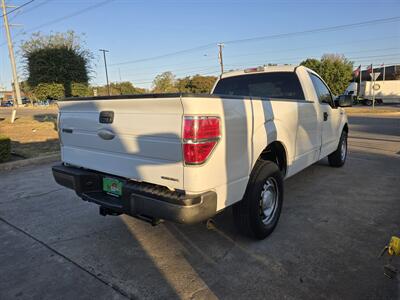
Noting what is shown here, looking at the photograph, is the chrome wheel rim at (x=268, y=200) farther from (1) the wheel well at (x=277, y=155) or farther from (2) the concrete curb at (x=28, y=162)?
(2) the concrete curb at (x=28, y=162)

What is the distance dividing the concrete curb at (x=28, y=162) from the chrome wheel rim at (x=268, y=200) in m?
6.24

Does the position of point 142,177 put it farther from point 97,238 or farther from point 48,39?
point 48,39

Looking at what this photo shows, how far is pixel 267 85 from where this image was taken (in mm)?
4836

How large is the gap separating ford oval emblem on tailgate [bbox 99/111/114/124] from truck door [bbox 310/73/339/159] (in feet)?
10.9

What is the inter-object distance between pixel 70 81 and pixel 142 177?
20671 millimetres

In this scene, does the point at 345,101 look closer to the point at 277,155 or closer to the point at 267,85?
the point at 267,85

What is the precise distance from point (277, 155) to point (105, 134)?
81.8 inches

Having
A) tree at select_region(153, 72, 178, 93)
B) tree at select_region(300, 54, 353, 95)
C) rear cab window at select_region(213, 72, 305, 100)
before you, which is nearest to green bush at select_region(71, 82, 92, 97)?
rear cab window at select_region(213, 72, 305, 100)

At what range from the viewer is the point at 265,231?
337 centimetres

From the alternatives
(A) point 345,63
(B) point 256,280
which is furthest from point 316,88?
(A) point 345,63

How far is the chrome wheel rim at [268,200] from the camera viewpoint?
3.37 m

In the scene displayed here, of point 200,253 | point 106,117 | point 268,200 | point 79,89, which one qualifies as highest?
point 79,89

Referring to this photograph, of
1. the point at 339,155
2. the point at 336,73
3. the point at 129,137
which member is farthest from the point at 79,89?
the point at 336,73

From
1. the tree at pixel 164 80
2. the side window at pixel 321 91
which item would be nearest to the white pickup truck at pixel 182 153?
the side window at pixel 321 91
